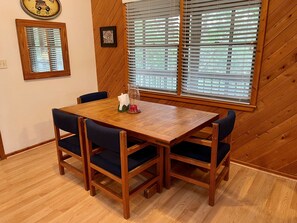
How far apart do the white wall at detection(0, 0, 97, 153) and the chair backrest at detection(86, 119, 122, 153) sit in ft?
5.73

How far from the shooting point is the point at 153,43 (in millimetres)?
3143

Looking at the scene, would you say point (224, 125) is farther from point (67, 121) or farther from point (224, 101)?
point (67, 121)

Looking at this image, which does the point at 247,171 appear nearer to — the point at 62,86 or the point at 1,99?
the point at 62,86

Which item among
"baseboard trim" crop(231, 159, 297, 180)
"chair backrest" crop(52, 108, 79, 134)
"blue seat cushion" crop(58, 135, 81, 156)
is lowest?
"baseboard trim" crop(231, 159, 297, 180)

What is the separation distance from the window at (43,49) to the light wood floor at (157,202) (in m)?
1.43

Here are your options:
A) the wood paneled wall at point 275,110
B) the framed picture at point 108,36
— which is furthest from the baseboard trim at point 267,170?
the framed picture at point 108,36

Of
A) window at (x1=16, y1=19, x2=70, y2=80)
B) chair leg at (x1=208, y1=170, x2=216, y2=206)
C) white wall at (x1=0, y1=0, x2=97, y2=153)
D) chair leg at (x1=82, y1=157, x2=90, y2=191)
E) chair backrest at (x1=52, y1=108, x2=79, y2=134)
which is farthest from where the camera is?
window at (x1=16, y1=19, x2=70, y2=80)

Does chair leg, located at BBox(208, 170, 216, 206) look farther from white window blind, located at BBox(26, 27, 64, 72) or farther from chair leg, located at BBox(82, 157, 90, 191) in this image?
white window blind, located at BBox(26, 27, 64, 72)

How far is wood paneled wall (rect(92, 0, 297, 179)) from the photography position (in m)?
2.12

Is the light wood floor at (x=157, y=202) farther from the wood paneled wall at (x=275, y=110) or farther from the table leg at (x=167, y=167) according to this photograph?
the wood paneled wall at (x=275, y=110)

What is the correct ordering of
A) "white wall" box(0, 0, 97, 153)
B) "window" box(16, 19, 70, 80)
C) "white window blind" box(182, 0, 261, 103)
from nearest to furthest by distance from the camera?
"white window blind" box(182, 0, 261, 103) < "white wall" box(0, 0, 97, 153) < "window" box(16, 19, 70, 80)

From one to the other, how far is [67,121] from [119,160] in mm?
640

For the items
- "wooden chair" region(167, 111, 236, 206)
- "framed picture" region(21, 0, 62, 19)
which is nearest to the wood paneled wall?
"wooden chair" region(167, 111, 236, 206)

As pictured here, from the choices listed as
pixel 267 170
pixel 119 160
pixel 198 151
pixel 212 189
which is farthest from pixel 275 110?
pixel 119 160
